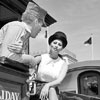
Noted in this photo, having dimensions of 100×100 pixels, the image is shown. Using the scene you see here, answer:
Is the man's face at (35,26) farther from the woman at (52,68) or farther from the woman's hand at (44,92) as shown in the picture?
the woman's hand at (44,92)

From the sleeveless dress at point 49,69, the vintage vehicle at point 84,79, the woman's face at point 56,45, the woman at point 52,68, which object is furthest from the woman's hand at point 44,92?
the vintage vehicle at point 84,79

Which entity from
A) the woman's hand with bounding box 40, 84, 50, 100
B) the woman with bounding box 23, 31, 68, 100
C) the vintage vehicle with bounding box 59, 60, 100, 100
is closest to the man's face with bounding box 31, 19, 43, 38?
the woman with bounding box 23, 31, 68, 100

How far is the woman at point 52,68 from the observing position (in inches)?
75.9

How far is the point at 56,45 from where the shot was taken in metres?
2.12

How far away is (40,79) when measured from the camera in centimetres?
209

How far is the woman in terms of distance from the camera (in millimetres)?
1927

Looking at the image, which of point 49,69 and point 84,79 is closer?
point 49,69

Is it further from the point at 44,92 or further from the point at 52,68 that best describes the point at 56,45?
the point at 44,92

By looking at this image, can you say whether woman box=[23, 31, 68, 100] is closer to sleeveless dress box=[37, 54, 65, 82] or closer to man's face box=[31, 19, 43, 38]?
sleeveless dress box=[37, 54, 65, 82]

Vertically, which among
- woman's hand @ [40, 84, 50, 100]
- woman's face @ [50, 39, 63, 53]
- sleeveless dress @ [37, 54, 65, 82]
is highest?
woman's face @ [50, 39, 63, 53]

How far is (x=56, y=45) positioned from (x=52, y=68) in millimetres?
191

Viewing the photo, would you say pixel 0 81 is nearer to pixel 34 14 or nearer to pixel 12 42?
pixel 12 42

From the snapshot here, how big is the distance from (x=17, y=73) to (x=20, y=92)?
132 mm

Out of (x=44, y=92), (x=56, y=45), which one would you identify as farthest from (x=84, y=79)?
(x=44, y=92)
